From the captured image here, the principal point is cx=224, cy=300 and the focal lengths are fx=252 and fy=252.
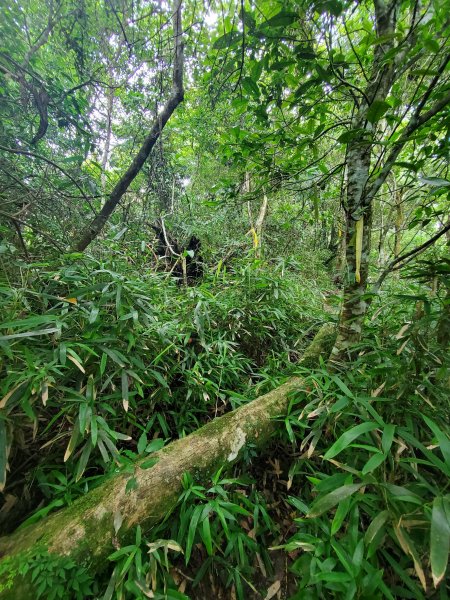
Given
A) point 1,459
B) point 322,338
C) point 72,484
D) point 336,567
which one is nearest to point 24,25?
point 1,459

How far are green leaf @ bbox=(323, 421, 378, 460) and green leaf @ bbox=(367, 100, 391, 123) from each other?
41.6 inches

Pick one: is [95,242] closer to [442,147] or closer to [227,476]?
[227,476]

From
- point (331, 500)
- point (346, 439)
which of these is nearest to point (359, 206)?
point (346, 439)

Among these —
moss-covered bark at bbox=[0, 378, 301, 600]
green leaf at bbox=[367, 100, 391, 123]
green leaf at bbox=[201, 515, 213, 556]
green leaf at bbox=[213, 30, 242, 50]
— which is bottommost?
green leaf at bbox=[201, 515, 213, 556]

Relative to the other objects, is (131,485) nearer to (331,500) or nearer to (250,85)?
(331,500)

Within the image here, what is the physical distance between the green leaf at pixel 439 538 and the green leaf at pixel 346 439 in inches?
9.3

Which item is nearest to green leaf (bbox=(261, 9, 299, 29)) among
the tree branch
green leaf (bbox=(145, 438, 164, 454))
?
the tree branch

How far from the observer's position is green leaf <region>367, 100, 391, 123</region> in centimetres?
82

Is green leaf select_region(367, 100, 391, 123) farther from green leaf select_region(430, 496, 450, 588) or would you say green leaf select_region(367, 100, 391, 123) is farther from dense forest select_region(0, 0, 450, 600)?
A: green leaf select_region(430, 496, 450, 588)

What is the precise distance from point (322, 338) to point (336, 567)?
125 cm

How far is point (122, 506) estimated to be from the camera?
0.92 m

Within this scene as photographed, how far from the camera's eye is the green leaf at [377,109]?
815mm

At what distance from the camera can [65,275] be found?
4.51 ft

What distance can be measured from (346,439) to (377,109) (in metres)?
1.12
